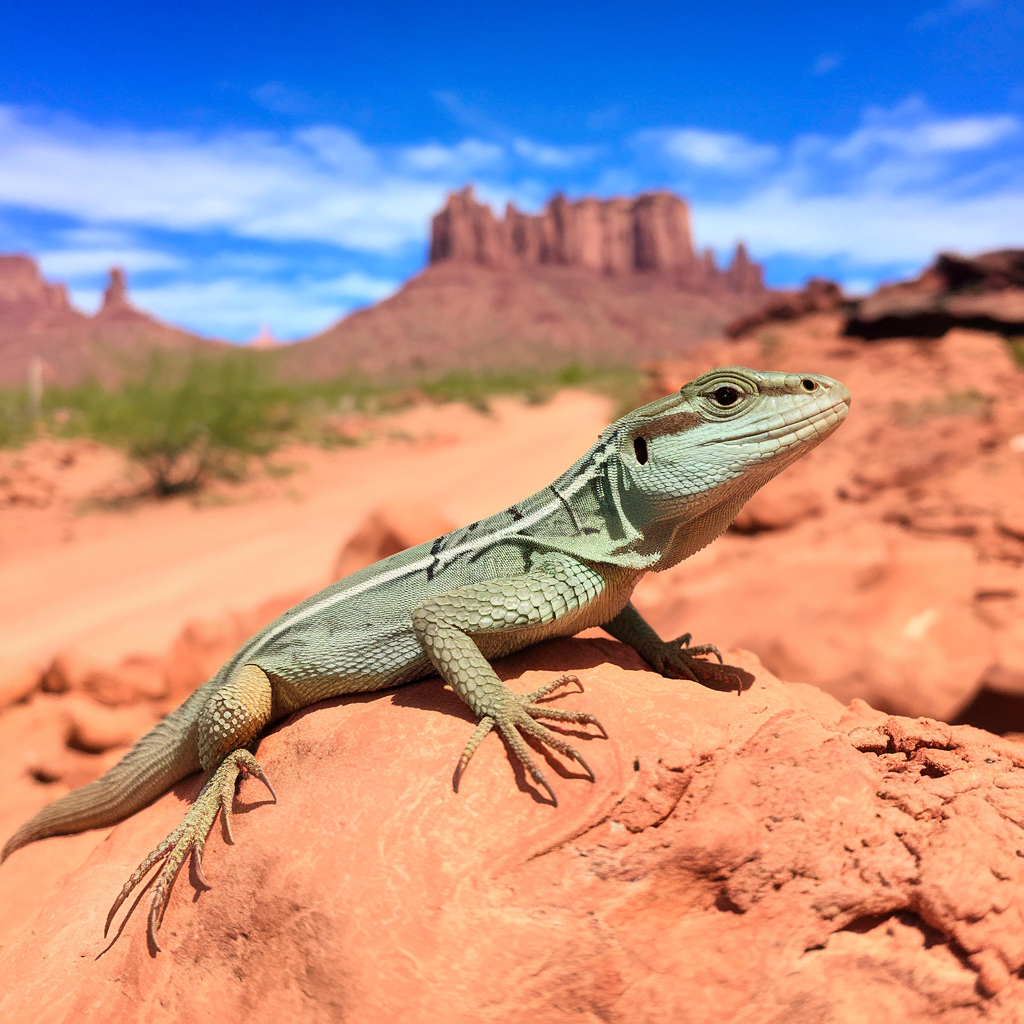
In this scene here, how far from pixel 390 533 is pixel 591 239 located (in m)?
124

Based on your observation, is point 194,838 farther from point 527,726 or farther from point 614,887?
point 614,887

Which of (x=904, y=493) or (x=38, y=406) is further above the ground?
(x=38, y=406)

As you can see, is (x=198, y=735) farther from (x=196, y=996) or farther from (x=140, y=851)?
(x=196, y=996)

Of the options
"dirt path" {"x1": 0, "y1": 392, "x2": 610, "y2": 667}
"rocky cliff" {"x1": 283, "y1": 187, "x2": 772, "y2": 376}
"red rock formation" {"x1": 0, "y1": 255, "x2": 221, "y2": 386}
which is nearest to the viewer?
"dirt path" {"x1": 0, "y1": 392, "x2": 610, "y2": 667}

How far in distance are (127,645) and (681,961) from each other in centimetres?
731

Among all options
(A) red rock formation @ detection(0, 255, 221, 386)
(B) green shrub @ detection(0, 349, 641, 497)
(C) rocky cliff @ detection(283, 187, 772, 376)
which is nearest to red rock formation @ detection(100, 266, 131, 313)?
(A) red rock formation @ detection(0, 255, 221, 386)

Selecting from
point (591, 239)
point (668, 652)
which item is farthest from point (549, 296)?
point (668, 652)

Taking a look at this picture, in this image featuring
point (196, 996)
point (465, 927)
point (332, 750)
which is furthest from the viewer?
point (332, 750)

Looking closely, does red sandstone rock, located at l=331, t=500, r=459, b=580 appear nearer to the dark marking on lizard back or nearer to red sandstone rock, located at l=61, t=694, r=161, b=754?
red sandstone rock, located at l=61, t=694, r=161, b=754

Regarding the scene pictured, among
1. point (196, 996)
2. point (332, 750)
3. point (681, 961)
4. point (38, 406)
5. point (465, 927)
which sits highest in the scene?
point (38, 406)

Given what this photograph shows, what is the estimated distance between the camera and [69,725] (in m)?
6.02

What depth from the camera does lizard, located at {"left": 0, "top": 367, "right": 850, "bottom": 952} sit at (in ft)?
8.84

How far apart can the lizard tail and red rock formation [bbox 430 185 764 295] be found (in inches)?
4637

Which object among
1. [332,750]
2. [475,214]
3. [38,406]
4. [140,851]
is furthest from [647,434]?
[475,214]
